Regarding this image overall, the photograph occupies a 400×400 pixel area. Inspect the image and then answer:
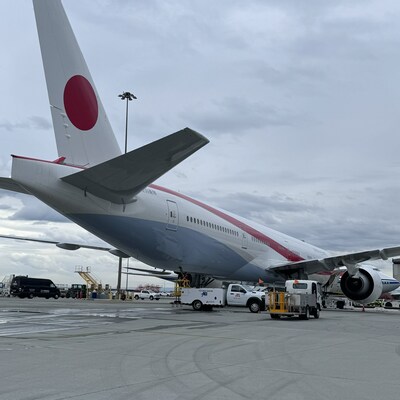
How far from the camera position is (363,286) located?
30.2 m

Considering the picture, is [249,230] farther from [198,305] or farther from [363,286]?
[363,286]

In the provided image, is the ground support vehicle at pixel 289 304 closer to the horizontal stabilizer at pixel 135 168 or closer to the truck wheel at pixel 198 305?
the truck wheel at pixel 198 305

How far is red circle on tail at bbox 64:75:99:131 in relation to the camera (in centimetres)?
1850

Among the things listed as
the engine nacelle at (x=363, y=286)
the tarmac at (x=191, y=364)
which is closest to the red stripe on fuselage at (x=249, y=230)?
the engine nacelle at (x=363, y=286)

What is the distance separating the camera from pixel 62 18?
18.2 meters

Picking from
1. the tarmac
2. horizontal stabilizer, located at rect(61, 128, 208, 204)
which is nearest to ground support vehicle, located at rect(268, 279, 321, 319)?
the tarmac

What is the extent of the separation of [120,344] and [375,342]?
6.51 metres

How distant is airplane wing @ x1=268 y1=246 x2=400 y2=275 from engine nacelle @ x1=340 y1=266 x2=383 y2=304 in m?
0.94

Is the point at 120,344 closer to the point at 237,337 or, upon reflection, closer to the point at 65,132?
the point at 237,337

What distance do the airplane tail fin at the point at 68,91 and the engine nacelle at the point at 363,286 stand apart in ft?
59.7

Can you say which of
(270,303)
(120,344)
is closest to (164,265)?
(270,303)

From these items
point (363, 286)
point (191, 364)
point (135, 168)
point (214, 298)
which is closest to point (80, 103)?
point (135, 168)

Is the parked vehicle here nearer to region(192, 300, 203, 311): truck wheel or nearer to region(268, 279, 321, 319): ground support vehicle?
region(192, 300, 203, 311): truck wheel

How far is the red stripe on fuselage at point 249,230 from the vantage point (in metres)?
24.5
